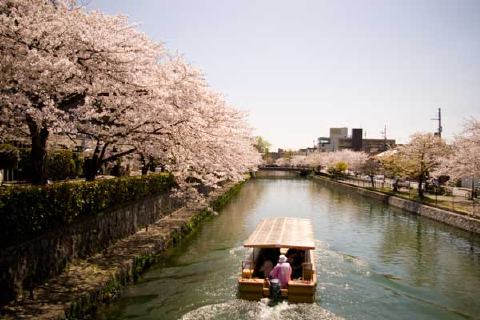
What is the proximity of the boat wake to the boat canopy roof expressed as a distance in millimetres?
2383

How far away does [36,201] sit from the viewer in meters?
12.3

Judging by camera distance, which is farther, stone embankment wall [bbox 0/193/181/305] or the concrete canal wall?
stone embankment wall [bbox 0/193/181/305]

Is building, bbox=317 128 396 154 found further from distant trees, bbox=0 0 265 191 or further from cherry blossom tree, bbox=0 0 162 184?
cherry blossom tree, bbox=0 0 162 184

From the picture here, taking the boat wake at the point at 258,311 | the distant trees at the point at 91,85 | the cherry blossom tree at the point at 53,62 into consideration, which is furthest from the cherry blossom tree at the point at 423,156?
the cherry blossom tree at the point at 53,62

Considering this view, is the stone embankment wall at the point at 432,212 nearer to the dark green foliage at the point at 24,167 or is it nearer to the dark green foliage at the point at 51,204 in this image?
the dark green foliage at the point at 51,204

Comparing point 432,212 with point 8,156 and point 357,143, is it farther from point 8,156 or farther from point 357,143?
point 357,143

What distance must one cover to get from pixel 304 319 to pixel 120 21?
41.6 ft

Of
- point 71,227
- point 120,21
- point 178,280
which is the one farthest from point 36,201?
point 120,21

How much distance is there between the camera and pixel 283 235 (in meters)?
17.4

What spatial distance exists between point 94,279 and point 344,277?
9.81 meters

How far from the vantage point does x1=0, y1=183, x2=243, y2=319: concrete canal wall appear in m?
10.8

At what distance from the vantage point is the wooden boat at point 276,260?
13.7 metres

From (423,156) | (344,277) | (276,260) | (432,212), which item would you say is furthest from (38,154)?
(423,156)

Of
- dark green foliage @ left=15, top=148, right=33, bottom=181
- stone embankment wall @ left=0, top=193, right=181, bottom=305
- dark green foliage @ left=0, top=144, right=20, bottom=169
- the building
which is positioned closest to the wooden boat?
stone embankment wall @ left=0, top=193, right=181, bottom=305
